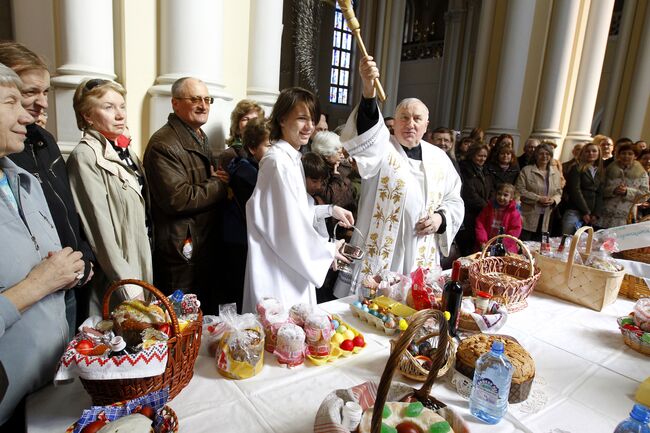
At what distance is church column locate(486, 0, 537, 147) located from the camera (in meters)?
6.87

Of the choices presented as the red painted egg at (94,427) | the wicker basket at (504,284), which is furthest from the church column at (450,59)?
the red painted egg at (94,427)

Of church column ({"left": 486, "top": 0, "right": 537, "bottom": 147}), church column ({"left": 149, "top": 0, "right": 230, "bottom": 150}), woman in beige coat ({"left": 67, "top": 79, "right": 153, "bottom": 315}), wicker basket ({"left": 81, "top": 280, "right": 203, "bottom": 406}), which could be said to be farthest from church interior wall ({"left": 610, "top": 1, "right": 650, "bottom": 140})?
wicker basket ({"left": 81, "top": 280, "right": 203, "bottom": 406})

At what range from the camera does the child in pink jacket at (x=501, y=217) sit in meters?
4.31

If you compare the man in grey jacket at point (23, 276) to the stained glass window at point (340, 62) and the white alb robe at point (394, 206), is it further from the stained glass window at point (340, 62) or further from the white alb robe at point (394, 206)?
the stained glass window at point (340, 62)

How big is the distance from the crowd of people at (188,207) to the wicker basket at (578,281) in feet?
2.23

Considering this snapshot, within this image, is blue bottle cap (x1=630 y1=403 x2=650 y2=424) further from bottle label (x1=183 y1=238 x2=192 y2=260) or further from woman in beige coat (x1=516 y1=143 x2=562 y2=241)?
woman in beige coat (x1=516 y1=143 x2=562 y2=241)

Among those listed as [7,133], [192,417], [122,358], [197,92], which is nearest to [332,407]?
[192,417]

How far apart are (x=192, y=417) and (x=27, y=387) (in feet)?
1.62

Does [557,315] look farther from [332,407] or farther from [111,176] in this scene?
[111,176]

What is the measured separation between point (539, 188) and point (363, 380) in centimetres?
453

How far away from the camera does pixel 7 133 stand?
122 cm

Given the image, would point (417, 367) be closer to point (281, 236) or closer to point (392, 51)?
point (281, 236)

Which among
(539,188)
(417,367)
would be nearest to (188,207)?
(417,367)

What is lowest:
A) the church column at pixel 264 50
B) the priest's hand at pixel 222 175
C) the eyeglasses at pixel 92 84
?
the priest's hand at pixel 222 175
